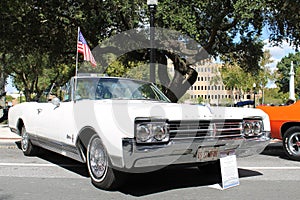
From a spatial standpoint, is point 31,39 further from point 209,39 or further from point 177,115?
point 177,115

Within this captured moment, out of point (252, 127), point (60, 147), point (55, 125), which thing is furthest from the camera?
point (55, 125)

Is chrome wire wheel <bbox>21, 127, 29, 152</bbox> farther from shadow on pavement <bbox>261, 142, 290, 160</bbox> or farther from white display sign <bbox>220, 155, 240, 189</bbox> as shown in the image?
shadow on pavement <bbox>261, 142, 290, 160</bbox>

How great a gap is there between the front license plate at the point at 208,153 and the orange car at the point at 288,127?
3.41 m

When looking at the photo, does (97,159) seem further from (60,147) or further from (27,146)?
(27,146)

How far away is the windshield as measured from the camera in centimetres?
636

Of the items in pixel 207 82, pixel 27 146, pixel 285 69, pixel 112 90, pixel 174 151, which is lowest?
pixel 27 146

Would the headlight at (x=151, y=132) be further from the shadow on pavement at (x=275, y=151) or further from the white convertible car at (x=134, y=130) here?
the shadow on pavement at (x=275, y=151)

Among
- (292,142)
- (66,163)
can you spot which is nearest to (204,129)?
(66,163)

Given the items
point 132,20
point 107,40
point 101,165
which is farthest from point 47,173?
point 107,40

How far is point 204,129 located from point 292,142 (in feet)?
12.6

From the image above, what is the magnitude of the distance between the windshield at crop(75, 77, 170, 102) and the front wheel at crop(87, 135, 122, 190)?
1162 millimetres

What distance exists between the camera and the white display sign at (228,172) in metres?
5.32

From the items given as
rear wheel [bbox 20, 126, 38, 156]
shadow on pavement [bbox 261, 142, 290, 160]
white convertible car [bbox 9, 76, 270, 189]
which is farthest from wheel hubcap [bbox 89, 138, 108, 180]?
shadow on pavement [bbox 261, 142, 290, 160]

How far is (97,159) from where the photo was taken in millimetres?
5289
